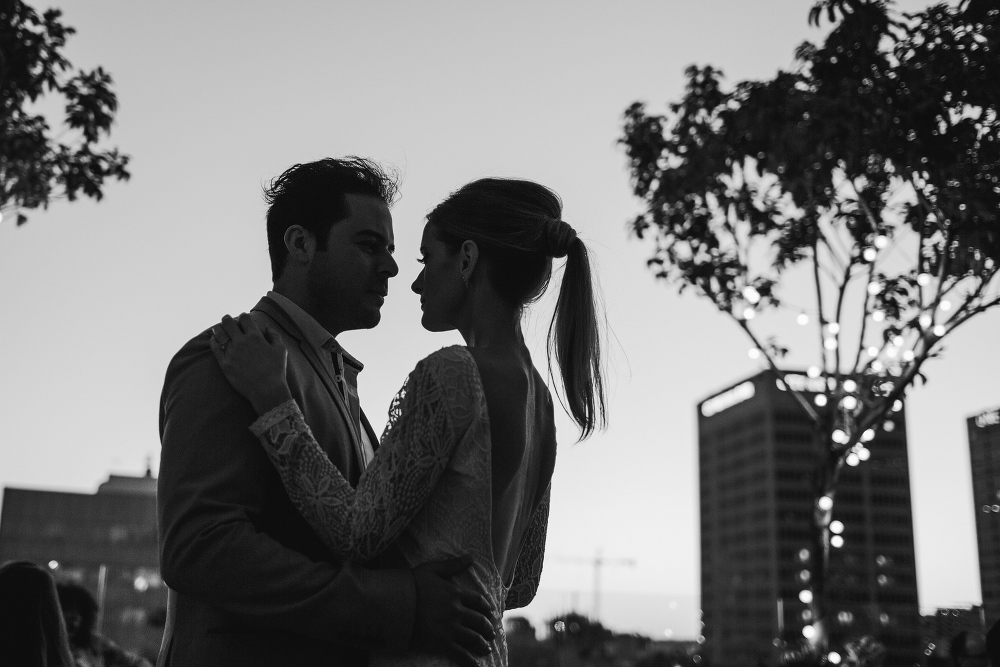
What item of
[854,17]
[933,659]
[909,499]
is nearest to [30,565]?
[854,17]

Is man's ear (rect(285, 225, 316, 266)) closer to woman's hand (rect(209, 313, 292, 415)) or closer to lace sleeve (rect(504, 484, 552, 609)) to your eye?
woman's hand (rect(209, 313, 292, 415))

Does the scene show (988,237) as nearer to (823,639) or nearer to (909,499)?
(823,639)

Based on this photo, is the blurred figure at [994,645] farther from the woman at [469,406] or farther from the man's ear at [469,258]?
the man's ear at [469,258]

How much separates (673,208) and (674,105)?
3.34 ft

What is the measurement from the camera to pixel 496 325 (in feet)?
6.81

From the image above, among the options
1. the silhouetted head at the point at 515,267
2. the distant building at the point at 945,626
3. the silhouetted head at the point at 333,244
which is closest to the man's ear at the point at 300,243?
the silhouetted head at the point at 333,244

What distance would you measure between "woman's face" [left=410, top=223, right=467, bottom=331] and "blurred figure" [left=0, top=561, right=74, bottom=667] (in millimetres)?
2079

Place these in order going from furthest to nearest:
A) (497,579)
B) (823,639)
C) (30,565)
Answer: (823,639) < (30,565) < (497,579)

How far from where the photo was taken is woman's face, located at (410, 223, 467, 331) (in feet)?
6.89

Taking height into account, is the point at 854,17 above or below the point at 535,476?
above

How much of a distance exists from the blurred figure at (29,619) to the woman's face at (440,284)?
208 centimetres

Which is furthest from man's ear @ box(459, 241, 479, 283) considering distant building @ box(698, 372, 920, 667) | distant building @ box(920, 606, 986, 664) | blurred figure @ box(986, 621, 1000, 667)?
distant building @ box(698, 372, 920, 667)

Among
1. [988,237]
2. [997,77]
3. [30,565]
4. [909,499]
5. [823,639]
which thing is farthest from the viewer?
[909,499]

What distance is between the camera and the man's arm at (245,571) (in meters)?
1.77
